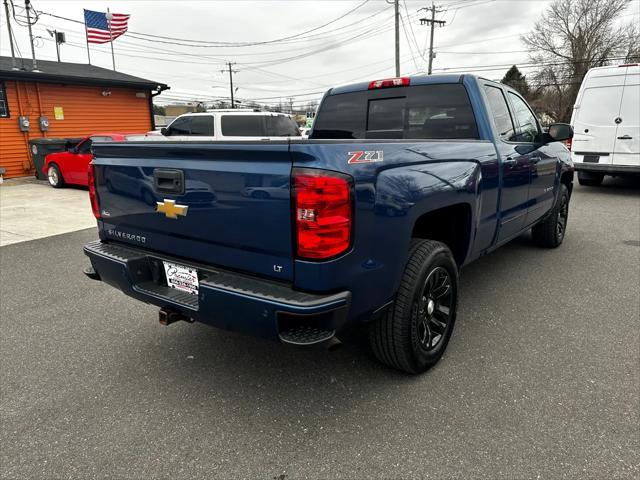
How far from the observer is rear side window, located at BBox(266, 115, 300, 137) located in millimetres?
10781

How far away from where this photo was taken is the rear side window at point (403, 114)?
3.59m

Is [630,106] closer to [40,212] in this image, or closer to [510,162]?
[510,162]

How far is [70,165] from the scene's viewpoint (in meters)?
11.6

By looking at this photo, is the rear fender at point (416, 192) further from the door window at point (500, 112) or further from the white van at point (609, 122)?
the white van at point (609, 122)

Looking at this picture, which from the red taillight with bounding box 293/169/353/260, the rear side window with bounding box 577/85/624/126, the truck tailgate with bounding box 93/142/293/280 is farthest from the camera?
the rear side window with bounding box 577/85/624/126

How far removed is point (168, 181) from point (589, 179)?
1174 cm

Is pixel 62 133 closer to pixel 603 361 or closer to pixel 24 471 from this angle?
pixel 24 471

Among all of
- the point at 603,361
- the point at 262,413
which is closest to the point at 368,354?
the point at 262,413

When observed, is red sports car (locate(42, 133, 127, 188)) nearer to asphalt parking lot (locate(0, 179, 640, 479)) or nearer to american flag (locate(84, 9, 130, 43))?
asphalt parking lot (locate(0, 179, 640, 479))

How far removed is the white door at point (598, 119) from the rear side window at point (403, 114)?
7745mm

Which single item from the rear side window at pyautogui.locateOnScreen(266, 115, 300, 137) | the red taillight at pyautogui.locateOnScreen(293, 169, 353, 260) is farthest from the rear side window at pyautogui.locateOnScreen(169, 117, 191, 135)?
the red taillight at pyautogui.locateOnScreen(293, 169, 353, 260)

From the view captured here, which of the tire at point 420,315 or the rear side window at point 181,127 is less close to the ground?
the rear side window at point 181,127

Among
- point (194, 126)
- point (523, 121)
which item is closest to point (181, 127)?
point (194, 126)

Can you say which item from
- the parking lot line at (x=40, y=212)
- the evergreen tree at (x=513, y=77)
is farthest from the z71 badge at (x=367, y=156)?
the evergreen tree at (x=513, y=77)
